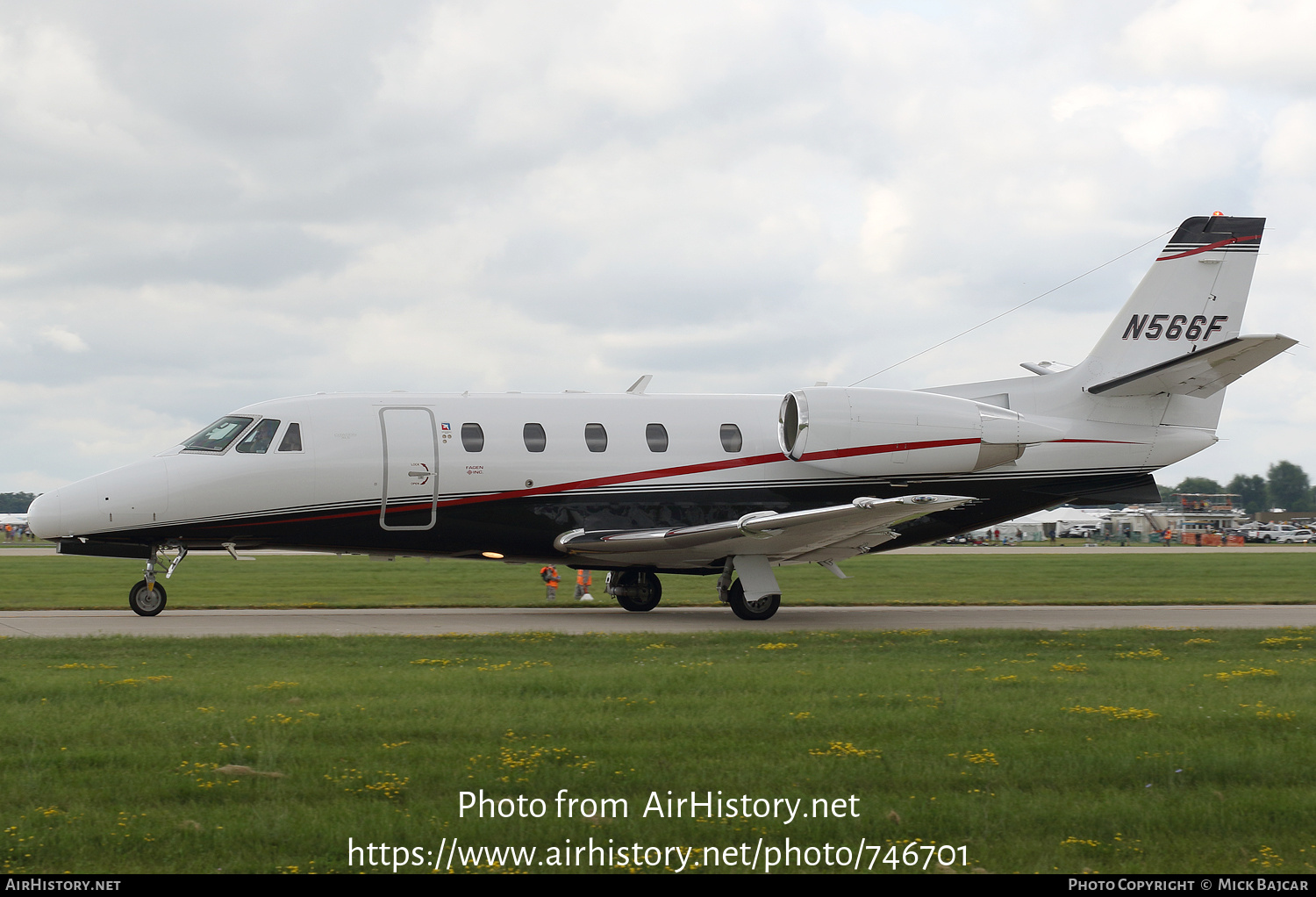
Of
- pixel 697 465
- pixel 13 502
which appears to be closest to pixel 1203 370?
pixel 697 465

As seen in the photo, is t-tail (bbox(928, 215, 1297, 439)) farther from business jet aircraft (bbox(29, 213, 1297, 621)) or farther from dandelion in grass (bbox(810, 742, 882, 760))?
dandelion in grass (bbox(810, 742, 882, 760))

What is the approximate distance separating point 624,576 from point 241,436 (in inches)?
291

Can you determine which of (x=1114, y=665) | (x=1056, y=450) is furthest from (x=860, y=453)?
(x=1114, y=665)

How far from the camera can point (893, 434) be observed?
1992 centimetres

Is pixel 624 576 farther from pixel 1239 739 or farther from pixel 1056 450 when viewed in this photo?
pixel 1239 739

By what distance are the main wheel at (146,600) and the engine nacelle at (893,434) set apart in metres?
10.9

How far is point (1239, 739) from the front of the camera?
8633mm

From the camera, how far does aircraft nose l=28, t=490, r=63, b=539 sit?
Result: 18.1m

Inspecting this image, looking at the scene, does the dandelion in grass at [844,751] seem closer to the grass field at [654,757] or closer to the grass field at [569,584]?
the grass field at [654,757]

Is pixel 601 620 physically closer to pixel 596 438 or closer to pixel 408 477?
pixel 596 438

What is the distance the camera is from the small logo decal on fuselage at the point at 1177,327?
21688 mm

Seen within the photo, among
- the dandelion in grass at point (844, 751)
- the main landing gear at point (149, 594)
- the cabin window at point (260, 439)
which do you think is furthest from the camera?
the main landing gear at point (149, 594)

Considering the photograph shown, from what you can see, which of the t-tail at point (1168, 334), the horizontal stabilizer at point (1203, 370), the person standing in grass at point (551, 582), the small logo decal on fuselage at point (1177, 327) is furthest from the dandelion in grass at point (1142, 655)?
the person standing in grass at point (551, 582)

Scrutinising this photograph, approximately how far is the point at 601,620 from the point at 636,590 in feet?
7.36
